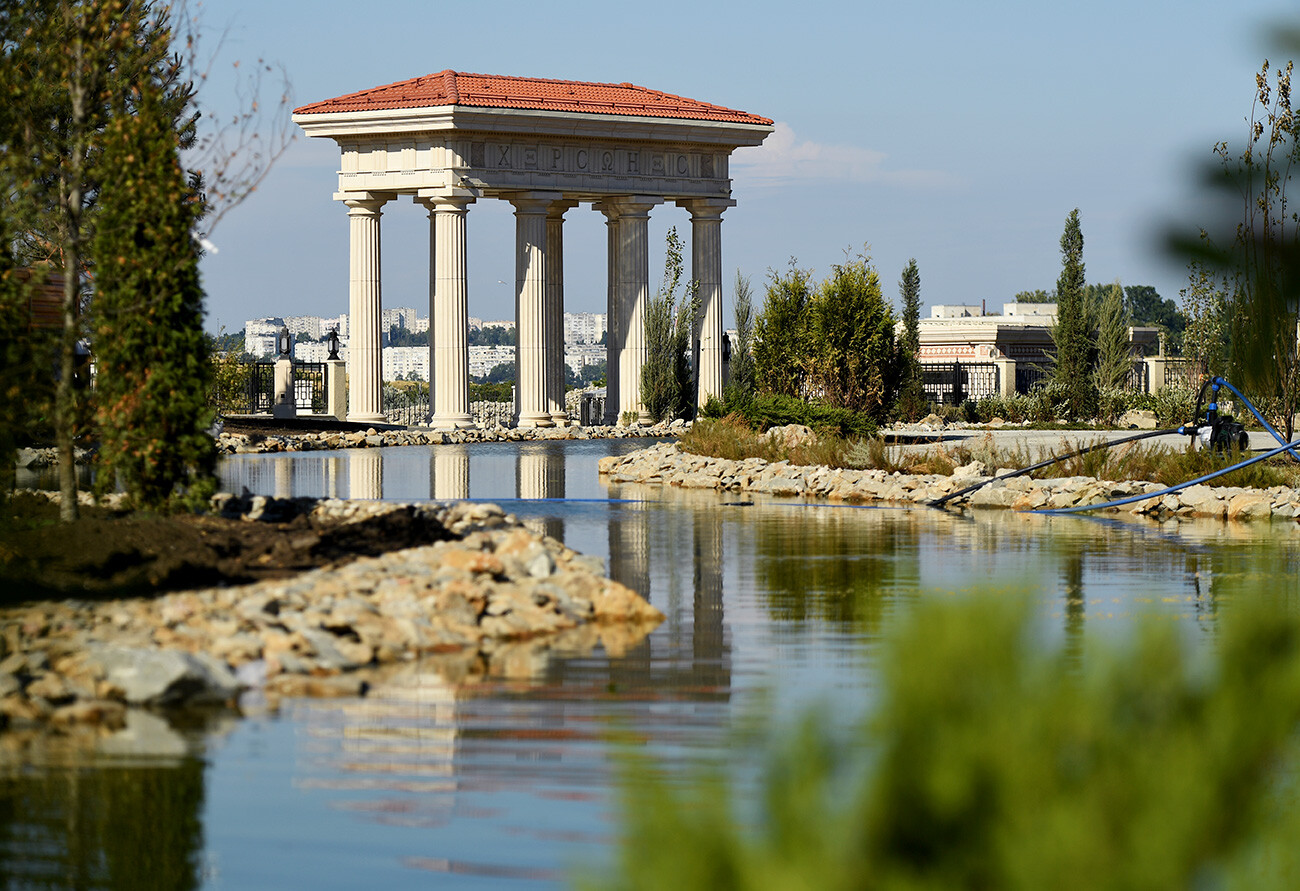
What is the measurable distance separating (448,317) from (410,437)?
17.8 feet

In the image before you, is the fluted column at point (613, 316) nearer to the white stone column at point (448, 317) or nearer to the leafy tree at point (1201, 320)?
the white stone column at point (448, 317)

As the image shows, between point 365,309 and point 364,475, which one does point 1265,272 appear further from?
point 365,309

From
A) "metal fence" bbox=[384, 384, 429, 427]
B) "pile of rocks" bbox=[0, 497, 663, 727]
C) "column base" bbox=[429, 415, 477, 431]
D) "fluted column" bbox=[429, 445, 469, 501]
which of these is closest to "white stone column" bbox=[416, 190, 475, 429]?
"column base" bbox=[429, 415, 477, 431]

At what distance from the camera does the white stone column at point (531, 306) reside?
46562 millimetres

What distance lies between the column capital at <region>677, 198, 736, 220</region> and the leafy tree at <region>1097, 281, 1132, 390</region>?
38.9 feet

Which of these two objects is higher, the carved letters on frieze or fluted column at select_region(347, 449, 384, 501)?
the carved letters on frieze

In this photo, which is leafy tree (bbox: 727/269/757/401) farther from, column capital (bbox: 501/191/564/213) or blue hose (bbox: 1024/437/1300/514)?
blue hose (bbox: 1024/437/1300/514)

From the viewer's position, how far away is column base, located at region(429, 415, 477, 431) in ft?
149

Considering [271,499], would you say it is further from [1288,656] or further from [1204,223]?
[1288,656]

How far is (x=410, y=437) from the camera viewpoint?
4216 cm

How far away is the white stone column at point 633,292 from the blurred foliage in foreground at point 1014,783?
4512 centimetres

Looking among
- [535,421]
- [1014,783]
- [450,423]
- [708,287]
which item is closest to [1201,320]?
[708,287]

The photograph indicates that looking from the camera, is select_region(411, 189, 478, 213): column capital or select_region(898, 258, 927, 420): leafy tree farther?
select_region(411, 189, 478, 213): column capital

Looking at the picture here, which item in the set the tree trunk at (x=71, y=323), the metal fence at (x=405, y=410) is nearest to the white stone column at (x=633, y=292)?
the metal fence at (x=405, y=410)
